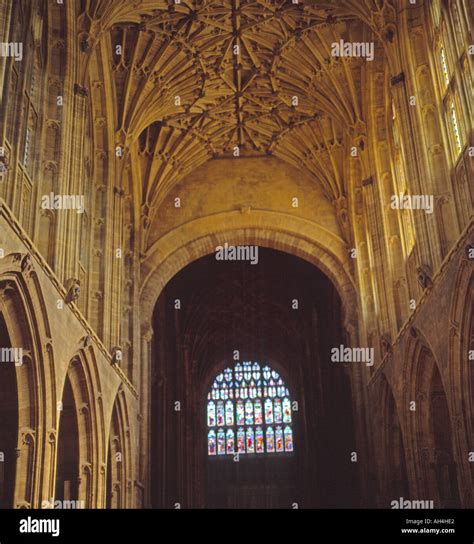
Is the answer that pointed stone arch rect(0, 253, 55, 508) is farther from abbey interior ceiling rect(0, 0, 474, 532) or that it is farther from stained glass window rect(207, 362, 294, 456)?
stained glass window rect(207, 362, 294, 456)

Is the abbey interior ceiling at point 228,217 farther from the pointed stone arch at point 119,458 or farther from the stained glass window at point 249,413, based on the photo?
the stained glass window at point 249,413

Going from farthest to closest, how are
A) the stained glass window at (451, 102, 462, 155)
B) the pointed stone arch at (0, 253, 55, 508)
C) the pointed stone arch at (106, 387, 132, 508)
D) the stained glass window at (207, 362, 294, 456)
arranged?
the stained glass window at (207, 362, 294, 456), the pointed stone arch at (106, 387, 132, 508), the stained glass window at (451, 102, 462, 155), the pointed stone arch at (0, 253, 55, 508)

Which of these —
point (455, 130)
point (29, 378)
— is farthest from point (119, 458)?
point (455, 130)

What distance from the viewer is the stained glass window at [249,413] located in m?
45.2

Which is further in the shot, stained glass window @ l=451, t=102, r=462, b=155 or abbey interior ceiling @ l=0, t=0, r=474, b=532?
stained glass window @ l=451, t=102, r=462, b=155

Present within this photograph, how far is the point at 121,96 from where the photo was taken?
23.5 metres

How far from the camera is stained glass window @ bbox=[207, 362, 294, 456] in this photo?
45156 millimetres

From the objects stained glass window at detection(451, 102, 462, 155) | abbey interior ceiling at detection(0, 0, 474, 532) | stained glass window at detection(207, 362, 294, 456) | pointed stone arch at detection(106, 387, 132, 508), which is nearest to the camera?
abbey interior ceiling at detection(0, 0, 474, 532)

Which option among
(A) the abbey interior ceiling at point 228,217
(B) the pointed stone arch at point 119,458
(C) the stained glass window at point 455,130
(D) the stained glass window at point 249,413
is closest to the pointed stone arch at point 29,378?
(A) the abbey interior ceiling at point 228,217

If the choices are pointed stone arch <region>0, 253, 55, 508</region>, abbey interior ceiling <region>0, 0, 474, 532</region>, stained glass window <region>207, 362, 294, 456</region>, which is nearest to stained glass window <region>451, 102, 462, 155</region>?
abbey interior ceiling <region>0, 0, 474, 532</region>

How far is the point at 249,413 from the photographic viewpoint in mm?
45812

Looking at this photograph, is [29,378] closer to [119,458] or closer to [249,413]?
[119,458]

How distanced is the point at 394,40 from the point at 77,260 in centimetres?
993

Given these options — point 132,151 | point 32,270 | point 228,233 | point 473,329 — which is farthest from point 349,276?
point 32,270
